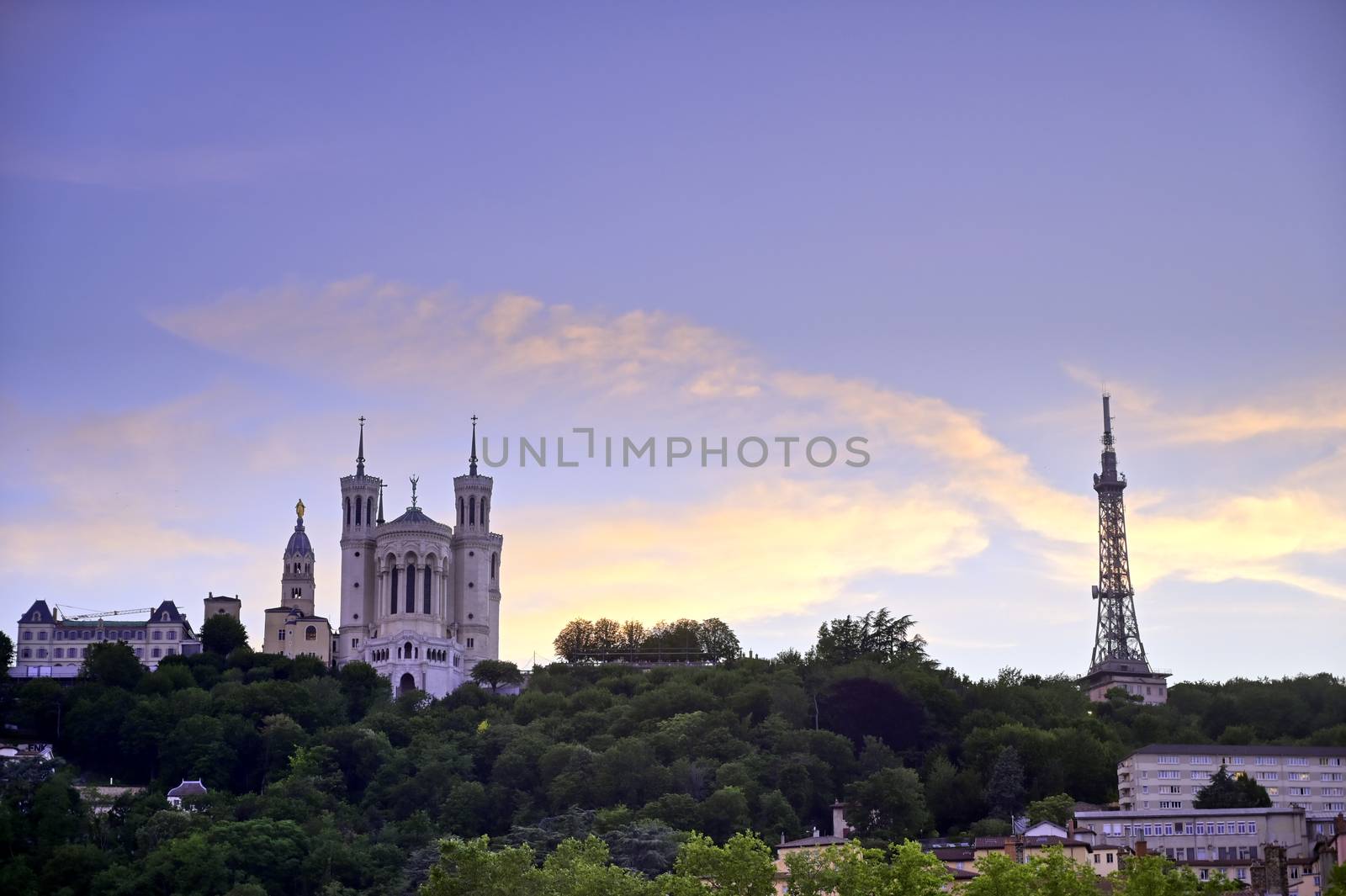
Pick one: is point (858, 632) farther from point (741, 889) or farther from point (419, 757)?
point (741, 889)

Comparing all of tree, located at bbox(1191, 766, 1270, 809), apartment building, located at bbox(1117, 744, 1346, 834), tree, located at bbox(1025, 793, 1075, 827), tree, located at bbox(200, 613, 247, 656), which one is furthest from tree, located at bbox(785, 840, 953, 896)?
tree, located at bbox(200, 613, 247, 656)

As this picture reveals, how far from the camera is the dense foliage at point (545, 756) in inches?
3858

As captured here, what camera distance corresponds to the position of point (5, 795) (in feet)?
348

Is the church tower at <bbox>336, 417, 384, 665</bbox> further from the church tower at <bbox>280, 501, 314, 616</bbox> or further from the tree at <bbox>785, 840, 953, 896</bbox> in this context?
the tree at <bbox>785, 840, 953, 896</bbox>

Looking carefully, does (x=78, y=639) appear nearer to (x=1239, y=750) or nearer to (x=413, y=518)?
(x=413, y=518)

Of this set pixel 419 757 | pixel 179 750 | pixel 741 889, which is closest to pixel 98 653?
pixel 179 750

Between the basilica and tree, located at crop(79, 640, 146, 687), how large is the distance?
35.5 ft

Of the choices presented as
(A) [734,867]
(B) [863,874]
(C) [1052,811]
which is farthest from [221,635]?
(B) [863,874]

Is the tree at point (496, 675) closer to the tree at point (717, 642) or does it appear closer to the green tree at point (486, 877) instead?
the tree at point (717, 642)

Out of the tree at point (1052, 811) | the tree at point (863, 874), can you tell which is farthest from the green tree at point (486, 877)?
the tree at point (1052, 811)

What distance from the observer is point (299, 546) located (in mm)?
142375

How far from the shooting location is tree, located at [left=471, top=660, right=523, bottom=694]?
5192 inches

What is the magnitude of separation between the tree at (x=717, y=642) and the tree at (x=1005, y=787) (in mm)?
32504

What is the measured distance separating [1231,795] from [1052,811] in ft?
24.7
